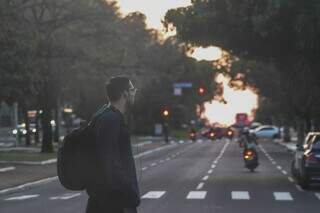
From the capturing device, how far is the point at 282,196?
21.9 m

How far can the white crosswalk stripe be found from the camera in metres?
21.2

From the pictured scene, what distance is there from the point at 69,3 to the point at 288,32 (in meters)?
20.5

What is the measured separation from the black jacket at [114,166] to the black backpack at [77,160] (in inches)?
2.0

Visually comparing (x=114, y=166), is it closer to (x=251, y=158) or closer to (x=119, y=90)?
(x=119, y=90)

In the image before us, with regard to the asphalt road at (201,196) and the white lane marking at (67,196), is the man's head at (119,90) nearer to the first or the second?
the asphalt road at (201,196)

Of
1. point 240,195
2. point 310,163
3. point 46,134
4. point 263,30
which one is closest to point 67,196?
point 240,195

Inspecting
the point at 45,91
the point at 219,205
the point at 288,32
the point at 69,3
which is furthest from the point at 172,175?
the point at 45,91

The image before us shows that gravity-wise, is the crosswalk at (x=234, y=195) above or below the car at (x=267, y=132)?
below

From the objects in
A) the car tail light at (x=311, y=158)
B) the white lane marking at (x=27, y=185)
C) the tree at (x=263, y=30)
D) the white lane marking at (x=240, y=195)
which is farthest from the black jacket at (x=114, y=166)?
the tree at (x=263, y=30)

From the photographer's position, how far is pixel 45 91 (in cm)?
4912

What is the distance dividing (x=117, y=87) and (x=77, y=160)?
708 millimetres

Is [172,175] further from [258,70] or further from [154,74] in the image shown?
[258,70]

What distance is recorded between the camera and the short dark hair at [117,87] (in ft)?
23.0

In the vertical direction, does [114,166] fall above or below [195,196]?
above
